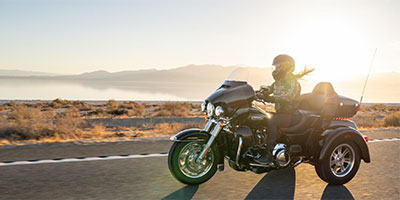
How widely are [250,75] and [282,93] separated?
25.5 inches

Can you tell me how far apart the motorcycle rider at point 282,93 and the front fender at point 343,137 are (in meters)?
0.64

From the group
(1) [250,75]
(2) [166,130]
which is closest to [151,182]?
(1) [250,75]

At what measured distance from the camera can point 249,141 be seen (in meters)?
5.68

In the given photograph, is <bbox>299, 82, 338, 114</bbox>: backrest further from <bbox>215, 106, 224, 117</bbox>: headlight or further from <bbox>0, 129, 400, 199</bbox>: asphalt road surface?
<bbox>215, 106, 224, 117</bbox>: headlight

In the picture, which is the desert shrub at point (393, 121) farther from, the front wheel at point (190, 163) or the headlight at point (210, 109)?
the headlight at point (210, 109)

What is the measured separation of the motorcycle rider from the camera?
19.2ft

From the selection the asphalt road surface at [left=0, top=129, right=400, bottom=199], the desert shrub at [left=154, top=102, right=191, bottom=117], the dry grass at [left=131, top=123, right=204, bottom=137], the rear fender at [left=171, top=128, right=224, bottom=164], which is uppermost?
the rear fender at [left=171, top=128, right=224, bottom=164]

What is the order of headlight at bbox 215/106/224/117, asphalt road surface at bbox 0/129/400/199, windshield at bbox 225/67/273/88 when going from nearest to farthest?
asphalt road surface at bbox 0/129/400/199 → headlight at bbox 215/106/224/117 → windshield at bbox 225/67/273/88

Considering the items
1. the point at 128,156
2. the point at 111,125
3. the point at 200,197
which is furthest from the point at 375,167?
the point at 111,125

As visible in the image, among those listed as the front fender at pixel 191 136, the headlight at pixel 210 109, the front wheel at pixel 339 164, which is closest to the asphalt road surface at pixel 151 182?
the front wheel at pixel 339 164

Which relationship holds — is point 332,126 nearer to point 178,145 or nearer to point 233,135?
point 233,135

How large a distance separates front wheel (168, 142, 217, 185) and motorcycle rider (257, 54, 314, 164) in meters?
0.85

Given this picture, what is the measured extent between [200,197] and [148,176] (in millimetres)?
1305

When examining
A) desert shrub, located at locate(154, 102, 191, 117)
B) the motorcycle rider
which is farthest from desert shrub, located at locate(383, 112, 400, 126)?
the motorcycle rider
